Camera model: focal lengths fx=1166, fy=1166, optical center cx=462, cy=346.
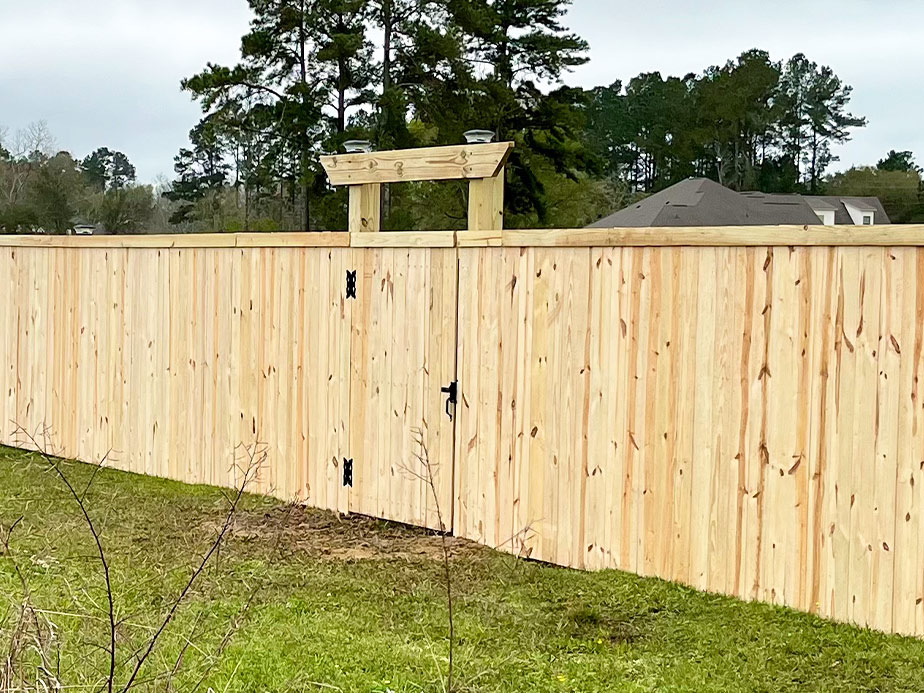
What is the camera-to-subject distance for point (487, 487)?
5992mm

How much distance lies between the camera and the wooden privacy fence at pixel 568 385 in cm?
456

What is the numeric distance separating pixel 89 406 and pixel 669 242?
5054 millimetres

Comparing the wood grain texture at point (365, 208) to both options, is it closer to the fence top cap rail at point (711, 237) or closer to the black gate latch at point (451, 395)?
the fence top cap rail at point (711, 237)

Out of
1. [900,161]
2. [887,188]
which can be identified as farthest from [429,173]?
[900,161]

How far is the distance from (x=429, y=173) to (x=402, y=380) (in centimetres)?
115

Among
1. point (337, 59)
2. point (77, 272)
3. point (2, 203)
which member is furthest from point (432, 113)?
point (77, 272)

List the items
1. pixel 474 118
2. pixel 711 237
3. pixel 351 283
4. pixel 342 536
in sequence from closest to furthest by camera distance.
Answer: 1. pixel 711 237
2. pixel 342 536
3. pixel 351 283
4. pixel 474 118

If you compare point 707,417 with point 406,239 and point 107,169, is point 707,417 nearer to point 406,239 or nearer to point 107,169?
point 406,239

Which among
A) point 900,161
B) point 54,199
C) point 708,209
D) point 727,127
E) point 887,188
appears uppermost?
point 727,127

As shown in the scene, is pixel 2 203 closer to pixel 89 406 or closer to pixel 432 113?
pixel 432 113

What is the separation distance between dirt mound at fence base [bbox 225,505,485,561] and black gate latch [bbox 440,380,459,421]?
2.22 ft

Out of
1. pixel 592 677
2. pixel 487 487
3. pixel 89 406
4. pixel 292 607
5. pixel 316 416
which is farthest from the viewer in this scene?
pixel 89 406

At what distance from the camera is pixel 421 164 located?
21.1 feet

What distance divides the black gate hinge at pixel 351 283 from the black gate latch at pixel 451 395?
90cm
